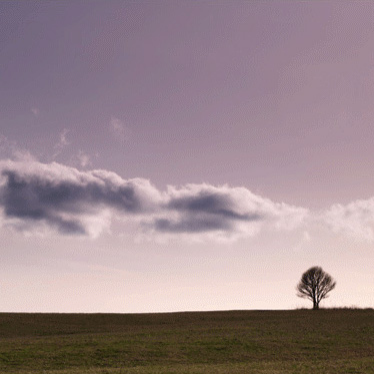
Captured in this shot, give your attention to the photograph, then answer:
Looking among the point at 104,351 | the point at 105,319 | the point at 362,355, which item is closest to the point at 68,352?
the point at 104,351

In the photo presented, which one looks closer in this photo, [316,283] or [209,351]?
[209,351]

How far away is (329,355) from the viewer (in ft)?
128

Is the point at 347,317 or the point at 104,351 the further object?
the point at 347,317

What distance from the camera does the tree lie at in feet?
318

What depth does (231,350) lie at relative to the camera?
4012 cm

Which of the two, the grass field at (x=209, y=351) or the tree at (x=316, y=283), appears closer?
the grass field at (x=209, y=351)

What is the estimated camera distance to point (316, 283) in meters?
97.2

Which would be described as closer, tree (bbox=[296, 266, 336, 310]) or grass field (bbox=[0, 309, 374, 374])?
grass field (bbox=[0, 309, 374, 374])

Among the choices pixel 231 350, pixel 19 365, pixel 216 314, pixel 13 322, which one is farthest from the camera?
pixel 216 314

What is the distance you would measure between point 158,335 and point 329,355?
17.5 meters

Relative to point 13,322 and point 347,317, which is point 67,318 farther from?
point 347,317

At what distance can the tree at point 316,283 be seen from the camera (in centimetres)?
9681

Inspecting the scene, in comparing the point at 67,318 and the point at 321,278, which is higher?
the point at 321,278

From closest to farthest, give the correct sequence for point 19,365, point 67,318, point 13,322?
point 19,365, point 13,322, point 67,318
